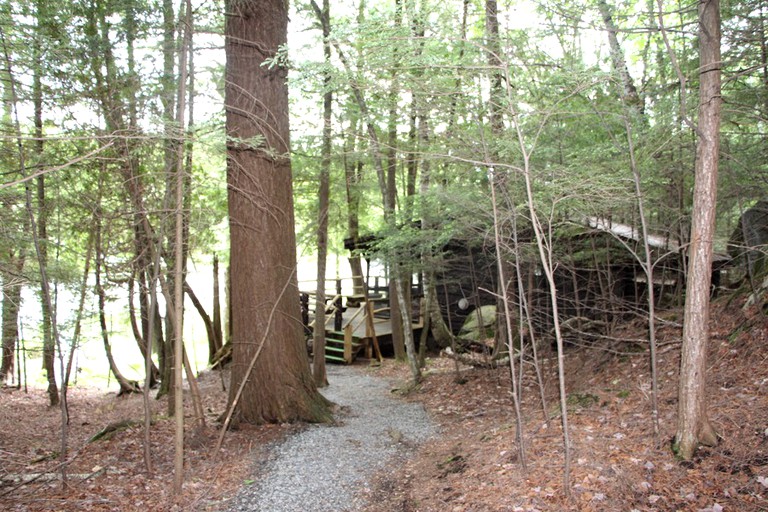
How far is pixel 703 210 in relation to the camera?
4.13m

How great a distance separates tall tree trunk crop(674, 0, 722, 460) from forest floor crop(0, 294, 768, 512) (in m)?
0.46

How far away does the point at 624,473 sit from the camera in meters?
4.31

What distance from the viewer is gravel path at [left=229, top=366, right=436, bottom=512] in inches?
199

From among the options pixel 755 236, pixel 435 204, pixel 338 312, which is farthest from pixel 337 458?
pixel 338 312

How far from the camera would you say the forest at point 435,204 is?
4352mm

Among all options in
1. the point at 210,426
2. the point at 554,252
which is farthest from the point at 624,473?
the point at 210,426

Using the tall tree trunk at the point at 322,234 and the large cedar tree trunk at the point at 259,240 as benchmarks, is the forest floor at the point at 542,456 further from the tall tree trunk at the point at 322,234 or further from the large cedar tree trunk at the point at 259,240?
the tall tree trunk at the point at 322,234

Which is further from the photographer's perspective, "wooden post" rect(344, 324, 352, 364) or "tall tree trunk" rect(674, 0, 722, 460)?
"wooden post" rect(344, 324, 352, 364)

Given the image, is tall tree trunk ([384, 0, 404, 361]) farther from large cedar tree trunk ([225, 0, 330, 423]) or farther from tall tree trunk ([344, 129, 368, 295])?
large cedar tree trunk ([225, 0, 330, 423])

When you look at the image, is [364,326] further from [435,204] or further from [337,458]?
[337,458]

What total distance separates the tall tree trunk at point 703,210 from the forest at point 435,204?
16 mm

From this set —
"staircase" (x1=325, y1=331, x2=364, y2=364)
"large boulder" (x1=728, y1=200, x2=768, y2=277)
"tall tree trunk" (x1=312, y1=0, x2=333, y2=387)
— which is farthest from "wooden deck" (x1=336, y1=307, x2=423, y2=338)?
"large boulder" (x1=728, y1=200, x2=768, y2=277)

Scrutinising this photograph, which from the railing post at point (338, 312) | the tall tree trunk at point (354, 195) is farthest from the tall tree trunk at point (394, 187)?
the railing post at point (338, 312)

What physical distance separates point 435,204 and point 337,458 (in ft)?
14.1
